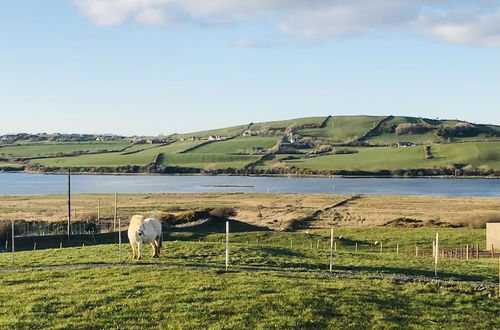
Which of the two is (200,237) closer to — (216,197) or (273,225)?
(273,225)

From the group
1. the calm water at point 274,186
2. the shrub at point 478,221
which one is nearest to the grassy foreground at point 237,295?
the shrub at point 478,221

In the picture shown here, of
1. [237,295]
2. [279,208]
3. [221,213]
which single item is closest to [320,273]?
[237,295]

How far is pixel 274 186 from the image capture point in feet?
509

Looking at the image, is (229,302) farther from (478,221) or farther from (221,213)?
(221,213)

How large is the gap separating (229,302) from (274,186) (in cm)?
13649

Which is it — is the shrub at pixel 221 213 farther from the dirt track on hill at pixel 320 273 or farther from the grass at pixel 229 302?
the grass at pixel 229 302

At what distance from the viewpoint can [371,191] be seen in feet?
449

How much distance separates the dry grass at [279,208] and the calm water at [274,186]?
69.5 feet

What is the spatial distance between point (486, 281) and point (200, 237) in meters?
28.9

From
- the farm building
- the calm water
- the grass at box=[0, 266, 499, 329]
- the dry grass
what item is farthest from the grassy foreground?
the calm water

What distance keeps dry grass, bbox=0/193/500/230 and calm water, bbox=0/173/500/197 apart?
834 inches

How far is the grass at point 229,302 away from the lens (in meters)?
17.1

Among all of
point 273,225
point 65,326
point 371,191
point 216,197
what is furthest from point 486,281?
point 371,191

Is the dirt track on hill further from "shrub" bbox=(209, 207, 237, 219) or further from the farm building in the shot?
"shrub" bbox=(209, 207, 237, 219)
